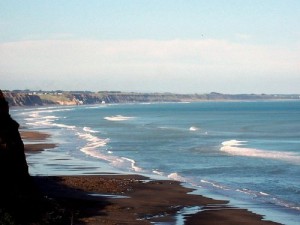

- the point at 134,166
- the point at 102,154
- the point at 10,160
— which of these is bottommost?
the point at 102,154

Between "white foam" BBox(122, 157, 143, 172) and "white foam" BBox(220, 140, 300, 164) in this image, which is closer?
"white foam" BBox(122, 157, 143, 172)

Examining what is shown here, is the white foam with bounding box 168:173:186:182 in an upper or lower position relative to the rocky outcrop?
lower

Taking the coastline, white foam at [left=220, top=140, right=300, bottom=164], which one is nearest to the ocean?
white foam at [left=220, top=140, right=300, bottom=164]

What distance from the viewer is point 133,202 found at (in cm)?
3456

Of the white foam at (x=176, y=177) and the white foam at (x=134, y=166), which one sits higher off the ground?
the white foam at (x=176, y=177)

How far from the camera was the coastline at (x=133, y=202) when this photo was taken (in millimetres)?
29516

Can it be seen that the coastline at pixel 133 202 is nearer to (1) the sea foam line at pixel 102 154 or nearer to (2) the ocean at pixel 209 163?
(2) the ocean at pixel 209 163

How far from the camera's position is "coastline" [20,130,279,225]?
2952cm

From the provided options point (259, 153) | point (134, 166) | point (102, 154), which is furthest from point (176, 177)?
point (102, 154)

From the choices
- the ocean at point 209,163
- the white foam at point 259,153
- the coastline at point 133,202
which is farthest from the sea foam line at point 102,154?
the white foam at point 259,153

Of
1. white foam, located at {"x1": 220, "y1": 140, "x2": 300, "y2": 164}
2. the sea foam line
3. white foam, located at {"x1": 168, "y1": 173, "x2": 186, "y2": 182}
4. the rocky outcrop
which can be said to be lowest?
the sea foam line

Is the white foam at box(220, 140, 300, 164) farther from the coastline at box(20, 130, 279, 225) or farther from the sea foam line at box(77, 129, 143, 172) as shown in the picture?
the coastline at box(20, 130, 279, 225)

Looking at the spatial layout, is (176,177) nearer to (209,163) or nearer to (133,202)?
(209,163)

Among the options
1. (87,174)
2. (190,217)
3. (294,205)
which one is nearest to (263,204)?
(294,205)
